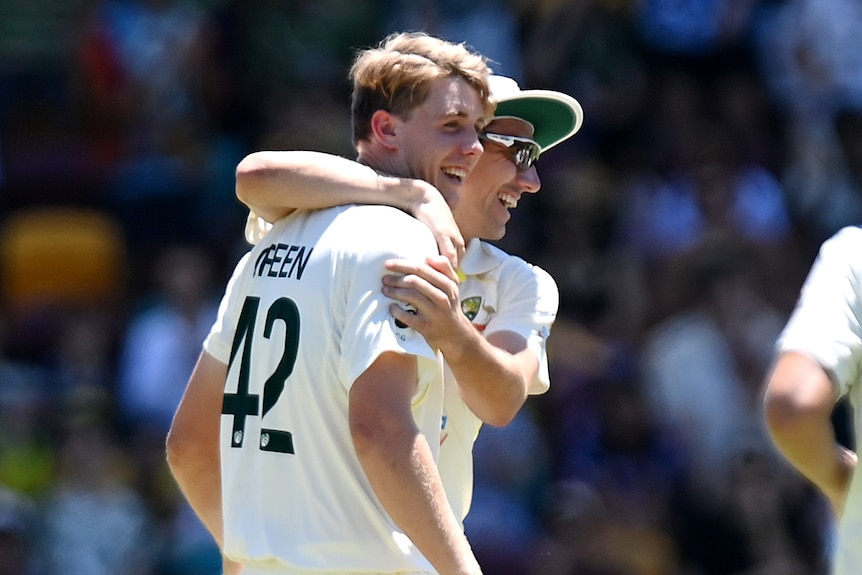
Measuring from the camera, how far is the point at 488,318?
396cm

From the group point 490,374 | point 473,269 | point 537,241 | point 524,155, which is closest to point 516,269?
point 473,269

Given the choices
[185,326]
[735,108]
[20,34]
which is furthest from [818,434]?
[20,34]

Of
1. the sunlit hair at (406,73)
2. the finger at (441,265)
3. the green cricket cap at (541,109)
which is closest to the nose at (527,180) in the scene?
the green cricket cap at (541,109)

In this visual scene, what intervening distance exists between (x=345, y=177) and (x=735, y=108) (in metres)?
6.39

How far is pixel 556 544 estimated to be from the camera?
7.80 meters

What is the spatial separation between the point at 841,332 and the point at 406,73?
1.12 meters

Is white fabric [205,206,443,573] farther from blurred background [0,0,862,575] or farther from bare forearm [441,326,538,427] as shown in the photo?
blurred background [0,0,862,575]

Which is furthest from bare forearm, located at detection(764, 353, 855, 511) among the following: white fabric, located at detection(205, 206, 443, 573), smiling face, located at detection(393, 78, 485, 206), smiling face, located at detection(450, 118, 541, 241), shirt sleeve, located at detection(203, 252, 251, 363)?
shirt sleeve, located at detection(203, 252, 251, 363)

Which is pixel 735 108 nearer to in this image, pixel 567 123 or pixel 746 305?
pixel 746 305

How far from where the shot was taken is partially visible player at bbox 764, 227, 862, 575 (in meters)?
3.37

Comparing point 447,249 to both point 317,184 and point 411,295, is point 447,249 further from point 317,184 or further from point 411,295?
point 317,184

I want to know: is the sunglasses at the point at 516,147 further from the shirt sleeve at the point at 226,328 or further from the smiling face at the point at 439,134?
the shirt sleeve at the point at 226,328

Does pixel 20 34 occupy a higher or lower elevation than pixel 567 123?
lower

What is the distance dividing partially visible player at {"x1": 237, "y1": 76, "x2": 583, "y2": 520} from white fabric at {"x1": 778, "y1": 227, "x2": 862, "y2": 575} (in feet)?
2.17
